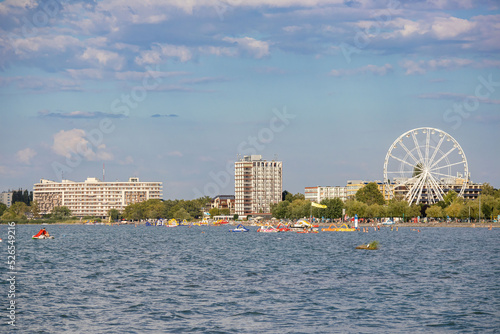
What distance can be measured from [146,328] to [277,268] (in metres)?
31.8

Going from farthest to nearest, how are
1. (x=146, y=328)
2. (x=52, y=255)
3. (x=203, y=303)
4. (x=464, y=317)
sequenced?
(x=52, y=255)
(x=203, y=303)
(x=464, y=317)
(x=146, y=328)

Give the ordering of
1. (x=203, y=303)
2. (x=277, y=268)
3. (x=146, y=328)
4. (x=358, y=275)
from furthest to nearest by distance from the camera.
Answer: (x=277, y=268) < (x=358, y=275) < (x=203, y=303) < (x=146, y=328)

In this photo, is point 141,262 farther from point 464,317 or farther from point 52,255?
point 464,317

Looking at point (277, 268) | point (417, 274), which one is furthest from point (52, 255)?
point (417, 274)

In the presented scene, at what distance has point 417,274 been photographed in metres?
59.9

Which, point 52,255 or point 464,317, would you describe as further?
point 52,255

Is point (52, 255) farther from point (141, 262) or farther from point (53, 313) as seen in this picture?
point (53, 313)

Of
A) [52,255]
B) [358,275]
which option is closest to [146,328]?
[358,275]

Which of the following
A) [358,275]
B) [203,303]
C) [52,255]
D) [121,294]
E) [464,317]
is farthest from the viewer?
[52,255]

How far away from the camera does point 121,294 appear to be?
47.0 m

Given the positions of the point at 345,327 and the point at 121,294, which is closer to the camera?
the point at 345,327

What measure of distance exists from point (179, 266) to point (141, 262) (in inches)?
303

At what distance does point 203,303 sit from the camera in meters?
42.8

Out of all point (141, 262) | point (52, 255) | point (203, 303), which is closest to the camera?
point (203, 303)
